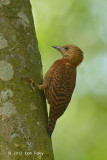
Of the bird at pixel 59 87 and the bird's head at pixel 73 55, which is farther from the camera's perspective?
the bird's head at pixel 73 55

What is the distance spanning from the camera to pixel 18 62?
125 inches

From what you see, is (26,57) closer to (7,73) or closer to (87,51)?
(7,73)

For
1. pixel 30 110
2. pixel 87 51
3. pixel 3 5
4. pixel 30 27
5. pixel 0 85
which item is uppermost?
pixel 3 5

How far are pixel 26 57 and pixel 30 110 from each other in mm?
650

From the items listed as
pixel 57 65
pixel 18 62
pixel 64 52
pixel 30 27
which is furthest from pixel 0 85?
pixel 64 52

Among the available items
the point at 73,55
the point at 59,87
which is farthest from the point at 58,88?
the point at 73,55

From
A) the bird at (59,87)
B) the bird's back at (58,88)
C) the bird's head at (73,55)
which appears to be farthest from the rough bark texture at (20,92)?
the bird's head at (73,55)

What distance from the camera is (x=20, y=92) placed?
3.01m

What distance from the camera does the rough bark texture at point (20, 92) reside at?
106 inches

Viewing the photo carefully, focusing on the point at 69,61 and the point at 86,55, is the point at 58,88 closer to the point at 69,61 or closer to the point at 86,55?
the point at 69,61

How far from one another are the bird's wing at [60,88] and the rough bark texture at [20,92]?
592mm

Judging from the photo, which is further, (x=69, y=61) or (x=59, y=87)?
(x=69, y=61)

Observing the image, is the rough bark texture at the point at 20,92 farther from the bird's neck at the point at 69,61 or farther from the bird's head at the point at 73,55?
the bird's head at the point at 73,55

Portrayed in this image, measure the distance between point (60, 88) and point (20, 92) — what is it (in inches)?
51.2
